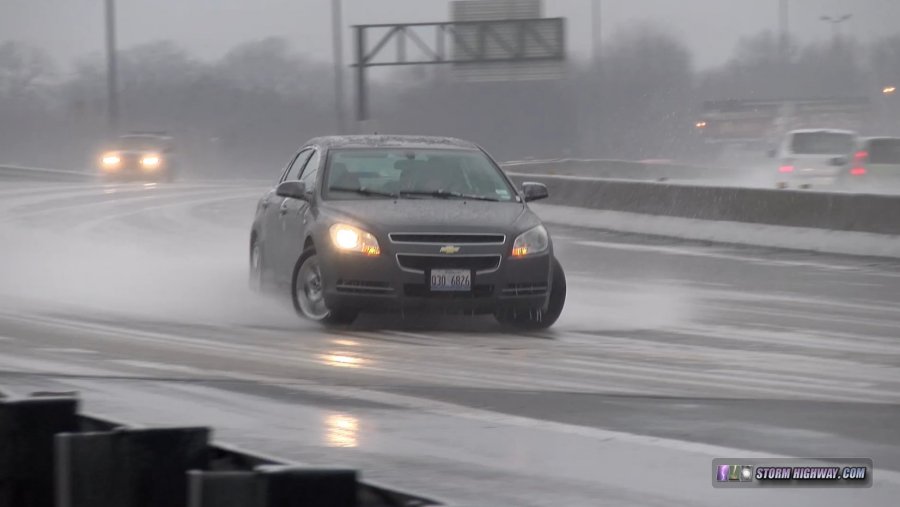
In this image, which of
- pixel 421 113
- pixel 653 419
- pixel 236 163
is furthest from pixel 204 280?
pixel 236 163

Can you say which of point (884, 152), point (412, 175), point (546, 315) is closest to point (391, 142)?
point (412, 175)

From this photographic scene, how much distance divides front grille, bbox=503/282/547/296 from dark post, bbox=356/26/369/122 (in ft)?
98.3

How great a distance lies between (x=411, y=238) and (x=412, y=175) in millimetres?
1233

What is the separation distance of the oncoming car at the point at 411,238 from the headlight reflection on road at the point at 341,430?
3.53 m

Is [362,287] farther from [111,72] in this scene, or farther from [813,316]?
[111,72]

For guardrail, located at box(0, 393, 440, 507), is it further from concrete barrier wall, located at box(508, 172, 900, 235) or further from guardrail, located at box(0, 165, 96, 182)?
guardrail, located at box(0, 165, 96, 182)

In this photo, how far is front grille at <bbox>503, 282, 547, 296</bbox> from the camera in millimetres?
11555

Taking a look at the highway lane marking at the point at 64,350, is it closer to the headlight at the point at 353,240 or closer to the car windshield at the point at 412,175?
the headlight at the point at 353,240

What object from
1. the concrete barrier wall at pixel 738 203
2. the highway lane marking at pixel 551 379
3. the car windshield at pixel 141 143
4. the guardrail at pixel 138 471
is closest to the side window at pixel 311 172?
the highway lane marking at pixel 551 379

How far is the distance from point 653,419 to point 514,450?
106cm

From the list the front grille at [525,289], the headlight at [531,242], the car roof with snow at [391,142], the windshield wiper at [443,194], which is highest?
the car roof with snow at [391,142]

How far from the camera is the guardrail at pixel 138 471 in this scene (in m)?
3.79

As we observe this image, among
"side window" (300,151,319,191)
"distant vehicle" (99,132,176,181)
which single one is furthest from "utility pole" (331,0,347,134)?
"side window" (300,151,319,191)

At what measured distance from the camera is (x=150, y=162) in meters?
48.9
